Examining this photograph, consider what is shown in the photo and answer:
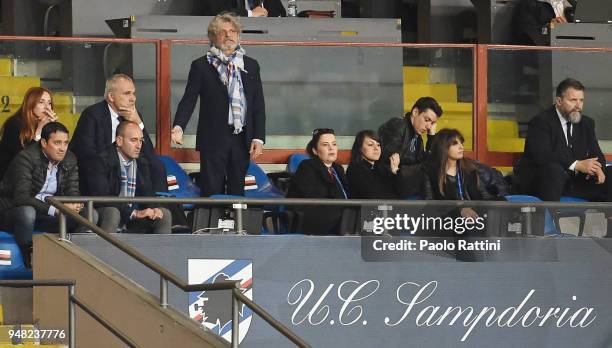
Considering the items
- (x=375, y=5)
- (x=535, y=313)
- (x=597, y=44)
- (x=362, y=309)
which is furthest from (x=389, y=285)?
(x=375, y=5)

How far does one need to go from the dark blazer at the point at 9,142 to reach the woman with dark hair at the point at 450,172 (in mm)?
2919

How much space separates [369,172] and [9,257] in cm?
266

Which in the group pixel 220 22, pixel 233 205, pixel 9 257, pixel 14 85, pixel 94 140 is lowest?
pixel 9 257

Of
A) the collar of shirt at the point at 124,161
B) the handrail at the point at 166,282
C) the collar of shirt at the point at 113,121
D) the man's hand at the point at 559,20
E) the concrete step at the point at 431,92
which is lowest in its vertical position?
the handrail at the point at 166,282

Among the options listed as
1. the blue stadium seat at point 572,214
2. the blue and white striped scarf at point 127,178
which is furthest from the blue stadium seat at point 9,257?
the blue stadium seat at point 572,214

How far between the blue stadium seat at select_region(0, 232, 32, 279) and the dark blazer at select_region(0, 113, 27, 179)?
2.17ft

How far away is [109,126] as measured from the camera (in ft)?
38.0

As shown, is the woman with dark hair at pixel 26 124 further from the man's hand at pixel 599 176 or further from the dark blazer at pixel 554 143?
the man's hand at pixel 599 176

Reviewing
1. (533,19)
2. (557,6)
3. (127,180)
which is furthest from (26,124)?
(557,6)

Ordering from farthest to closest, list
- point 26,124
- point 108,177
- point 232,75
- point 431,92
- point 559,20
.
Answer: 1. point 559,20
2. point 431,92
3. point 232,75
4. point 26,124
5. point 108,177

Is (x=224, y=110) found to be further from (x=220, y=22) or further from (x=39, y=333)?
(x=39, y=333)

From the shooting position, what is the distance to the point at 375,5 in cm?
1809

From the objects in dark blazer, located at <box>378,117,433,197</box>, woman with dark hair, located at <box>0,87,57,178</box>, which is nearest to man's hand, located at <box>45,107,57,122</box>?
woman with dark hair, located at <box>0,87,57,178</box>

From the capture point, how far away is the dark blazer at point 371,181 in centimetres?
1184
